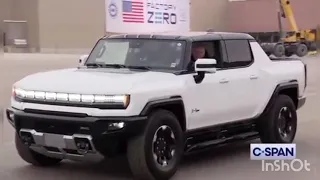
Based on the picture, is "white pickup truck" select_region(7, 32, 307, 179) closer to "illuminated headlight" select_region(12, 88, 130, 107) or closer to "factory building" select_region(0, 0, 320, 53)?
"illuminated headlight" select_region(12, 88, 130, 107)

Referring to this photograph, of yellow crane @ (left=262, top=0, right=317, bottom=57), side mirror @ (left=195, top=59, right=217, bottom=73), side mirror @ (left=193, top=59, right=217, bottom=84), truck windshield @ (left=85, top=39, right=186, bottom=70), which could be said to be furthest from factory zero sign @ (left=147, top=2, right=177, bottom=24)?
side mirror @ (left=195, top=59, right=217, bottom=73)

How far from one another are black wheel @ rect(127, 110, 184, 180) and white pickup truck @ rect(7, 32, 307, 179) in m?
0.01

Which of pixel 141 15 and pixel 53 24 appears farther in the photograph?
pixel 53 24

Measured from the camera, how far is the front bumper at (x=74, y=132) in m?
6.36

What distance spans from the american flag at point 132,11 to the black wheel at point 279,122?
2993cm

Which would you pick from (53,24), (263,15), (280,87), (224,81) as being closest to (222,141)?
(224,81)

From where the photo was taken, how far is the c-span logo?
7.89 m

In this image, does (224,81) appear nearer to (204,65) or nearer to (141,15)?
(204,65)

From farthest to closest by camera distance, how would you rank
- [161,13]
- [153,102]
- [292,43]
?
[161,13], [292,43], [153,102]

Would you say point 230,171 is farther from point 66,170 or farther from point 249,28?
point 249,28

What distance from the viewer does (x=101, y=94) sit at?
6418 millimetres

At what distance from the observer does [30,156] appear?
25.1 feet

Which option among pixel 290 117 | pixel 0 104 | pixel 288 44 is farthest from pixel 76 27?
pixel 290 117

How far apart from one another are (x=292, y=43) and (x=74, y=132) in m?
32.9
